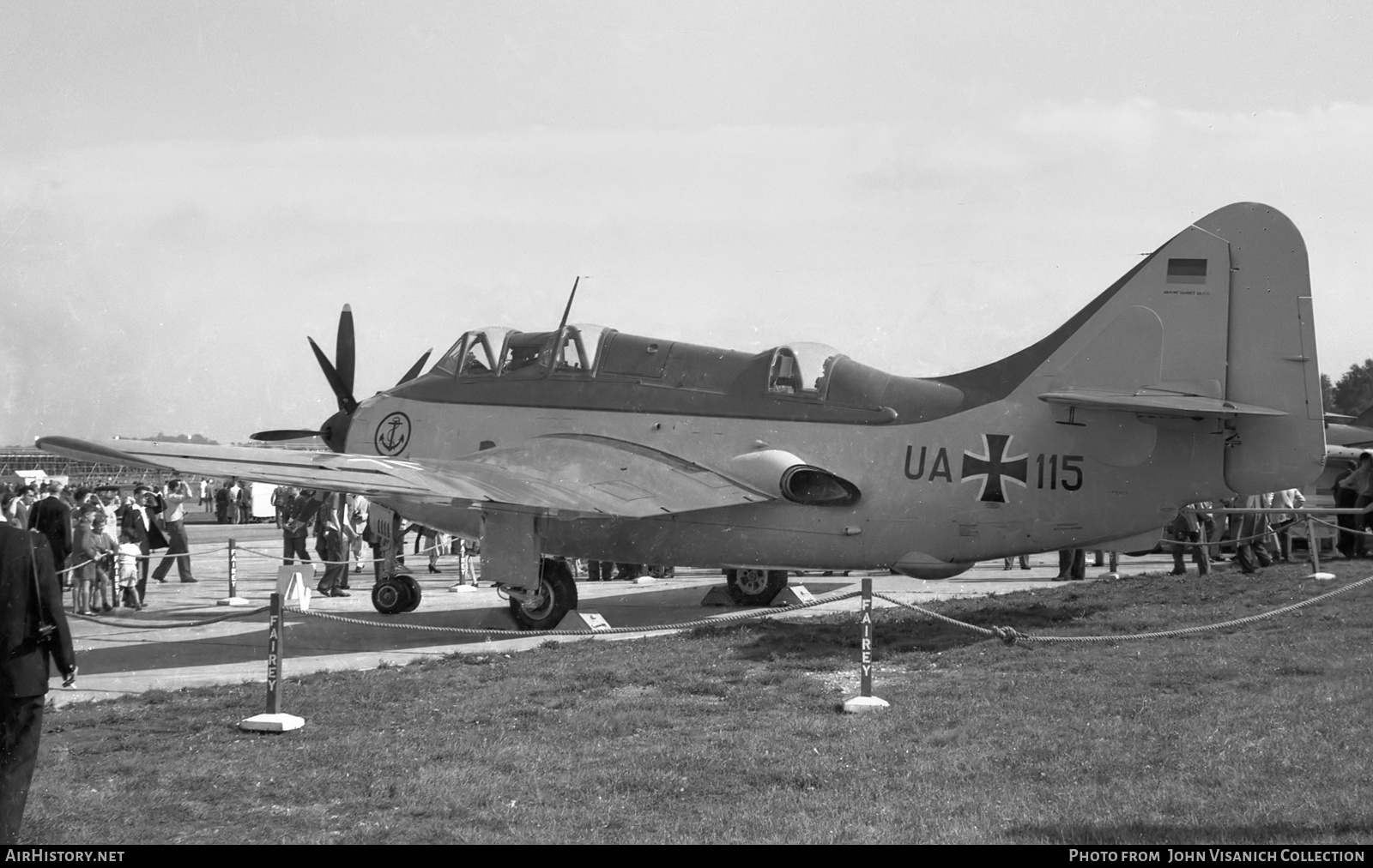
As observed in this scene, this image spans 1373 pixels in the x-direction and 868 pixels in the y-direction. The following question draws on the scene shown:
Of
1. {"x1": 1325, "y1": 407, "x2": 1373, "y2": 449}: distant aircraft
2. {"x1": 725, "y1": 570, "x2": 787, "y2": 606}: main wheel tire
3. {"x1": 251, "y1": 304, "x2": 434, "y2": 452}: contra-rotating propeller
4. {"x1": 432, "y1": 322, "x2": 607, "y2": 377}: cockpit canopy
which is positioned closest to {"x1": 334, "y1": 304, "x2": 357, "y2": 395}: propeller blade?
{"x1": 251, "y1": 304, "x2": 434, "y2": 452}: contra-rotating propeller

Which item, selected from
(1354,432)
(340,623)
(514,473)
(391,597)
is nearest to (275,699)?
(514,473)

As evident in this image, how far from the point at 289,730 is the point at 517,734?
1647 mm

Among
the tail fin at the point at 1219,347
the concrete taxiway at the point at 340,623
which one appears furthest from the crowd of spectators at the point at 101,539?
the tail fin at the point at 1219,347

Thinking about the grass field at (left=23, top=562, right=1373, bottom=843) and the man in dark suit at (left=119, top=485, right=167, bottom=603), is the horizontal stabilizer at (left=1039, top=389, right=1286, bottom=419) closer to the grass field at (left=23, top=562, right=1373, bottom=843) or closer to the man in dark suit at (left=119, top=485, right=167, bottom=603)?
the grass field at (left=23, top=562, right=1373, bottom=843)

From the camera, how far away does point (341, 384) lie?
1775cm

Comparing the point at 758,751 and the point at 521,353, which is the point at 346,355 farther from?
the point at 758,751

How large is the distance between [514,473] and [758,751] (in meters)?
6.92

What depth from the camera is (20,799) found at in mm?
5570

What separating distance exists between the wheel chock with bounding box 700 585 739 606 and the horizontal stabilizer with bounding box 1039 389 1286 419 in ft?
19.3

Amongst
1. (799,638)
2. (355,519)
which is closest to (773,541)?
(799,638)

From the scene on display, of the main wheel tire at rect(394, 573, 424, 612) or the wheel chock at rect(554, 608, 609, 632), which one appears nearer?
the wheel chock at rect(554, 608, 609, 632)

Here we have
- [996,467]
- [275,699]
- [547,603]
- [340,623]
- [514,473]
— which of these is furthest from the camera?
[340,623]

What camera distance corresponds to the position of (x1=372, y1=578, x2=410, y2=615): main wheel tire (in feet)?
50.2
